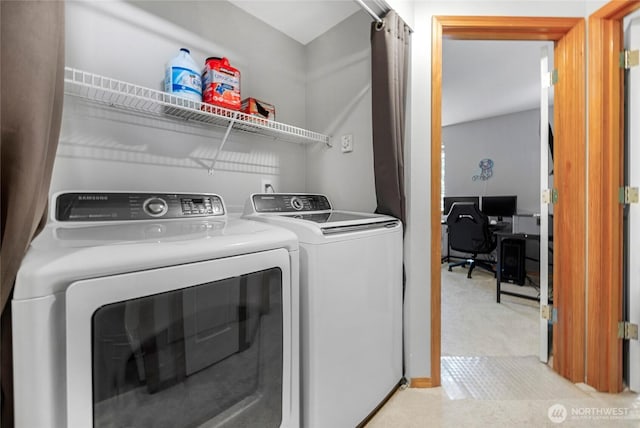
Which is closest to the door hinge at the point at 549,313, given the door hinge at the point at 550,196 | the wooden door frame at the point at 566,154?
the wooden door frame at the point at 566,154

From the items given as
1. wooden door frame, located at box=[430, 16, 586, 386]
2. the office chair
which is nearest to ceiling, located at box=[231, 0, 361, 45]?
wooden door frame, located at box=[430, 16, 586, 386]

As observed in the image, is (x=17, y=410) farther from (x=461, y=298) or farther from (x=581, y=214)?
(x=461, y=298)

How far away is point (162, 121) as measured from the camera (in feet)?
4.66

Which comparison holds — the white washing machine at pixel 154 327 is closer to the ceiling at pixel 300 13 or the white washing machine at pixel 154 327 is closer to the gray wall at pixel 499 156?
the ceiling at pixel 300 13

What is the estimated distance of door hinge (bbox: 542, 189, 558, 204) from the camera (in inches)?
66.6

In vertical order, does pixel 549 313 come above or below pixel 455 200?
below

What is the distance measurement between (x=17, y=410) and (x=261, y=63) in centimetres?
200

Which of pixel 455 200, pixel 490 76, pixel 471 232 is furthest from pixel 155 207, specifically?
pixel 455 200

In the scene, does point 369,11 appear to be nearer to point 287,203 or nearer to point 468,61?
point 287,203

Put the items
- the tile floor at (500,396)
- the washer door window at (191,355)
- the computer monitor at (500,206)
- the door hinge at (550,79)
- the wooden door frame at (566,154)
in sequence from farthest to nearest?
the computer monitor at (500,206) < the door hinge at (550,79) < the wooden door frame at (566,154) < the tile floor at (500,396) < the washer door window at (191,355)

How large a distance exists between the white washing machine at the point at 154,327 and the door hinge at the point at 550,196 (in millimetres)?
1781

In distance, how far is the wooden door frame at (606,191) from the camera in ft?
4.84

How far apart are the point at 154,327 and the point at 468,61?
353 cm

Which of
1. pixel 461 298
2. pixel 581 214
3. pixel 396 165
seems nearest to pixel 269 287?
pixel 396 165
